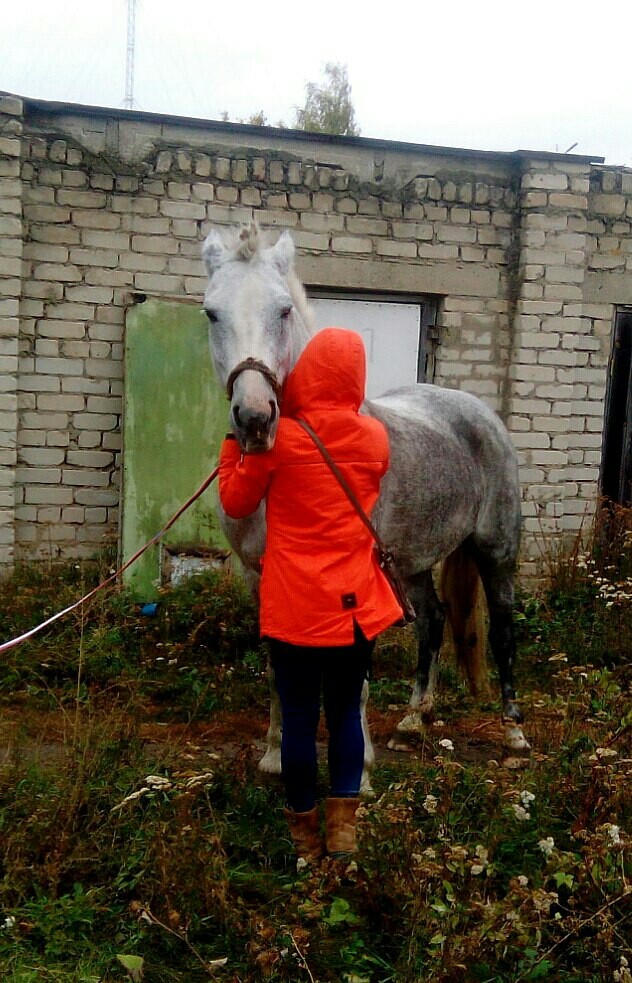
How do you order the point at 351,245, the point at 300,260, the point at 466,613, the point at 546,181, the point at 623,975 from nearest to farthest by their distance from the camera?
the point at 623,975, the point at 466,613, the point at 300,260, the point at 351,245, the point at 546,181

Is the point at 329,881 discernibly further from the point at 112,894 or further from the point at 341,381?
the point at 341,381

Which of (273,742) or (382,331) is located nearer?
(273,742)

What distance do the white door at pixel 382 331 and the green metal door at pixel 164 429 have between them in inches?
47.8

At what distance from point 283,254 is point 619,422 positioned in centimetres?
565

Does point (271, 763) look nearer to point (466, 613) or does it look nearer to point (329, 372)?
point (466, 613)

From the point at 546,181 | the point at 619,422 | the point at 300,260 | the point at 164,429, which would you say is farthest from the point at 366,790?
the point at 546,181

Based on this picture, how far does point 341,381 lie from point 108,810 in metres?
1.63

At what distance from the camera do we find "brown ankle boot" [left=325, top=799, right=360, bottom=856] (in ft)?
9.43

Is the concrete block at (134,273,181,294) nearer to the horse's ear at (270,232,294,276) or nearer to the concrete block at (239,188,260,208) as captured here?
the concrete block at (239,188,260,208)

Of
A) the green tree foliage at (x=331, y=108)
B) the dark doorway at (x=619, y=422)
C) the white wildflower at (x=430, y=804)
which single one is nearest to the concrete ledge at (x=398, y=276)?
the dark doorway at (x=619, y=422)

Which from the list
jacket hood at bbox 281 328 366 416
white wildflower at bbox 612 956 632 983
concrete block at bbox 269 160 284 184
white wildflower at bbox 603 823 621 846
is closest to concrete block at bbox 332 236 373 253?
concrete block at bbox 269 160 284 184

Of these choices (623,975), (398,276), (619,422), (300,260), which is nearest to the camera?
(623,975)

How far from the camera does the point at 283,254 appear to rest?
10.1ft

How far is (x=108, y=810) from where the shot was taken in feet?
9.96
